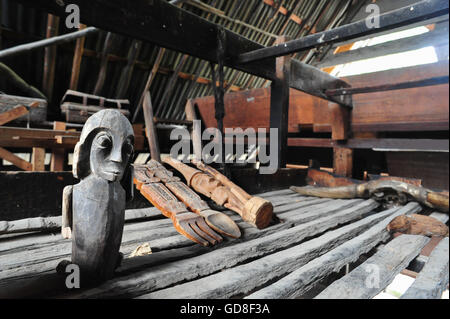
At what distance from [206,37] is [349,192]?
199cm

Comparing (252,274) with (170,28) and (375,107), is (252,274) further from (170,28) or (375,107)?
(375,107)

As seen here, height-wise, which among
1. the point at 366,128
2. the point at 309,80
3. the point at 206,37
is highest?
the point at 206,37

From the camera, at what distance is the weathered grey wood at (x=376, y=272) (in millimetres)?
930

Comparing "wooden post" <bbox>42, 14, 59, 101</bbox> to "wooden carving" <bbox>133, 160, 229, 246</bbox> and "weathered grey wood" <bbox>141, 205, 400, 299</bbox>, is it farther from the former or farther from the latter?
"weathered grey wood" <bbox>141, 205, 400, 299</bbox>

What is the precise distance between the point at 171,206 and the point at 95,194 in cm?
70

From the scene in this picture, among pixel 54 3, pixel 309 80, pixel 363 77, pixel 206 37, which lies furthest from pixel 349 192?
pixel 54 3

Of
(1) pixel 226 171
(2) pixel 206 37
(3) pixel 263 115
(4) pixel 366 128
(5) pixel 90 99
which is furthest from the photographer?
(5) pixel 90 99

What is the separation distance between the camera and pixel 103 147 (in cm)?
85

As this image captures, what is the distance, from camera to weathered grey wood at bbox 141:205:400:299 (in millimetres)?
869

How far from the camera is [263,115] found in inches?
153

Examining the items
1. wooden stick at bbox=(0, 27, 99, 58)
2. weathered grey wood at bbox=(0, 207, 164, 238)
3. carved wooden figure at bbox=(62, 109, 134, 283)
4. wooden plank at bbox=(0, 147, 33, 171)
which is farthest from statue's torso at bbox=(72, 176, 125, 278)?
wooden stick at bbox=(0, 27, 99, 58)

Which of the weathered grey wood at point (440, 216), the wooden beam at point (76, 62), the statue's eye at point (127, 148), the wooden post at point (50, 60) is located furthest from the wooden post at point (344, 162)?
the wooden post at point (50, 60)
